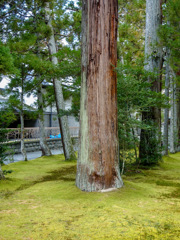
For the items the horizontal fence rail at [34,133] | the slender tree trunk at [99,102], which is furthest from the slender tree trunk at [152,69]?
the horizontal fence rail at [34,133]

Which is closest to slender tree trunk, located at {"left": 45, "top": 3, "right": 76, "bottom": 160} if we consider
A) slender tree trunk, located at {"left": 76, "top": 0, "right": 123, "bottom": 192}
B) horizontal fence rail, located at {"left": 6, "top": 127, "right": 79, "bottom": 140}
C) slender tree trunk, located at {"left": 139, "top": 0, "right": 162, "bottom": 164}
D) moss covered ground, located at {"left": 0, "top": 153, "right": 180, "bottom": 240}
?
slender tree trunk, located at {"left": 139, "top": 0, "right": 162, "bottom": 164}

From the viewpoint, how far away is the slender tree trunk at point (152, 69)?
6605mm

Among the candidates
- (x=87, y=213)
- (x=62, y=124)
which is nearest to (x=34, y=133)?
(x=62, y=124)

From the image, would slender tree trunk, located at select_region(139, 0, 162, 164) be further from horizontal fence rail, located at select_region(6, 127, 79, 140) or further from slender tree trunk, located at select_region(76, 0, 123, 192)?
horizontal fence rail, located at select_region(6, 127, 79, 140)

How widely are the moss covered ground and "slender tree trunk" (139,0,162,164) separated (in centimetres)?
206

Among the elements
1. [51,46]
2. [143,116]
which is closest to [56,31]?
[51,46]

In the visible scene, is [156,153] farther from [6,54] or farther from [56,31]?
[56,31]

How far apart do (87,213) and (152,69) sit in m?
5.73

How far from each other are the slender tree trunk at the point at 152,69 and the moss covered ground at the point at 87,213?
206 centimetres

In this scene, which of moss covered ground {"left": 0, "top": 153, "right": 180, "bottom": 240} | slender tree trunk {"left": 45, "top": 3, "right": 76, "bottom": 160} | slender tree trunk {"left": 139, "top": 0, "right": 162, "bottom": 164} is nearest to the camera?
moss covered ground {"left": 0, "top": 153, "right": 180, "bottom": 240}

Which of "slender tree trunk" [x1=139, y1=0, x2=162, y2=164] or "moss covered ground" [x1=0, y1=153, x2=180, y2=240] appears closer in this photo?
"moss covered ground" [x1=0, y1=153, x2=180, y2=240]

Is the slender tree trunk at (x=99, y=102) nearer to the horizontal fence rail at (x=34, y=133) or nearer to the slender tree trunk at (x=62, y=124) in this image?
the slender tree trunk at (x=62, y=124)

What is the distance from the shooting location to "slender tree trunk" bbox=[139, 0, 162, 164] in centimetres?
661

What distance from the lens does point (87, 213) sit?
3.02 m
